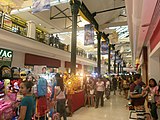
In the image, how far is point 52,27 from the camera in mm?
14141

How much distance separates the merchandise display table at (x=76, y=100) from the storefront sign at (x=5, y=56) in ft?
13.2

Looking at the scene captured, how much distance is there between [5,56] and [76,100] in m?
4.35

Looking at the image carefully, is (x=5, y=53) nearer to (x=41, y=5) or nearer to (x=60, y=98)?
(x=41, y=5)

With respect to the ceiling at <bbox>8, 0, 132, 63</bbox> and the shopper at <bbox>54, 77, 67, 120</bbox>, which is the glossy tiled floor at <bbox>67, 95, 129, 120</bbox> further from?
the ceiling at <bbox>8, 0, 132, 63</bbox>

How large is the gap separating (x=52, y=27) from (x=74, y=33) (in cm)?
629

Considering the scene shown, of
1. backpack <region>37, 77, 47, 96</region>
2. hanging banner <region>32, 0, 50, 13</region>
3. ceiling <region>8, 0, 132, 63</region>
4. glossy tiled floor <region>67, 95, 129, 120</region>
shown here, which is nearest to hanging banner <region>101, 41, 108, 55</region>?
ceiling <region>8, 0, 132, 63</region>

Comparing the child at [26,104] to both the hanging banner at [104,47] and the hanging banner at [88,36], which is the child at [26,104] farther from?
the hanging banner at [104,47]

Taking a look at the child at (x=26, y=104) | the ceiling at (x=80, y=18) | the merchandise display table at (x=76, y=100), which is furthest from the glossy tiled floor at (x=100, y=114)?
the ceiling at (x=80, y=18)

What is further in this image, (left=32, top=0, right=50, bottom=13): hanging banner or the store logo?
the store logo

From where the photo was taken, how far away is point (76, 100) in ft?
23.9

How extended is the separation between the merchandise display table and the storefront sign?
13.2 ft

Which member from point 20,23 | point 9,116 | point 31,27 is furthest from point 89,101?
point 20,23

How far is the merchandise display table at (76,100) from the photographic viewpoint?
21.2ft

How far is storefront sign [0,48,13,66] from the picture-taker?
8.47m
